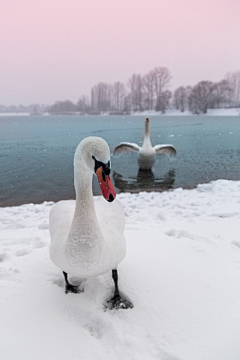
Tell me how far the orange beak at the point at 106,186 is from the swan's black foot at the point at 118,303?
1240 mm

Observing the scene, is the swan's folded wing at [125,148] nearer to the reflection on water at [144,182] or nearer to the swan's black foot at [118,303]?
the reflection on water at [144,182]

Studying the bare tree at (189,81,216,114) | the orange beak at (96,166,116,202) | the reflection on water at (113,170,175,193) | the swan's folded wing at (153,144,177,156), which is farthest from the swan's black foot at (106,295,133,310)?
the bare tree at (189,81,216,114)

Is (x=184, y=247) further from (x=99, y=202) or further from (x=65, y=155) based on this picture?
(x=65, y=155)

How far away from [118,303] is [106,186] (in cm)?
135

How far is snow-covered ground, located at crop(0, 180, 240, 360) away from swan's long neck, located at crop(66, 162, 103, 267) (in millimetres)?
650

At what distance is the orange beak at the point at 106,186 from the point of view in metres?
1.99

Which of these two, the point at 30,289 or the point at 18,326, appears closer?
the point at 18,326

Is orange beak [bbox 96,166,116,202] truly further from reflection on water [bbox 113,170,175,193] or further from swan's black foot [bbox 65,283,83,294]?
reflection on water [bbox 113,170,175,193]

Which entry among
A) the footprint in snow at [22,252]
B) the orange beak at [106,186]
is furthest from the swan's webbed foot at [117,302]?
the footprint in snow at [22,252]

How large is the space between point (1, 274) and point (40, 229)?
1663 millimetres

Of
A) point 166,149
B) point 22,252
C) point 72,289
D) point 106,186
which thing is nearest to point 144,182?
point 166,149

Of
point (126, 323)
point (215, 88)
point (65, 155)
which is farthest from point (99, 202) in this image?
point (215, 88)

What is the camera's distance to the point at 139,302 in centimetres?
259

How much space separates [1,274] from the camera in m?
2.95
